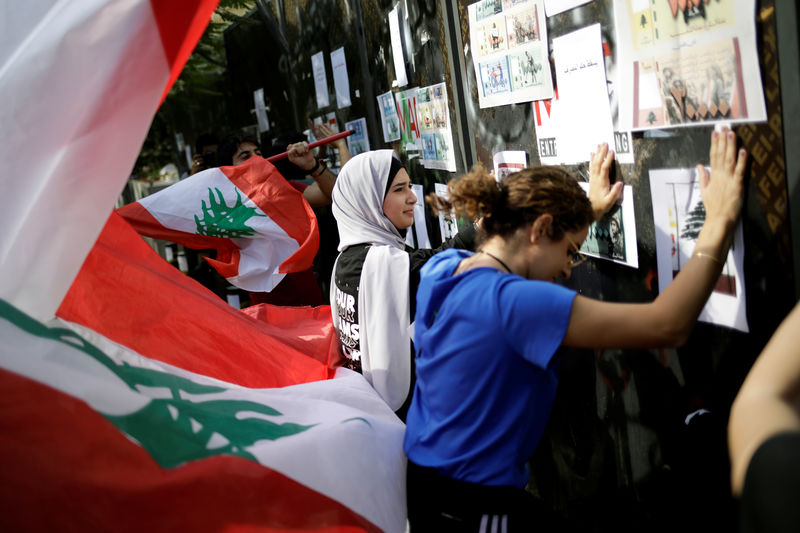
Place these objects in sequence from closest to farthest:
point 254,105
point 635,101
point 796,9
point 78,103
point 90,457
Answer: point 796,9
point 90,457
point 78,103
point 635,101
point 254,105

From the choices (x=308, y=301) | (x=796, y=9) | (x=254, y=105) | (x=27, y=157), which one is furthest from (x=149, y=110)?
(x=254, y=105)

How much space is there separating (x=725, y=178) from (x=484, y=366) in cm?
77

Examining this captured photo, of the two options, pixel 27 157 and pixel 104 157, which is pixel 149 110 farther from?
pixel 27 157

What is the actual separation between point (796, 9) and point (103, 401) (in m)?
1.79

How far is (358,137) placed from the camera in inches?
215

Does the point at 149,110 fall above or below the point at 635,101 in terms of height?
above

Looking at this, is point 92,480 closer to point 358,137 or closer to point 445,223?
point 445,223

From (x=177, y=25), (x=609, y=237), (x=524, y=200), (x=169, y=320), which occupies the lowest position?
(x=169, y=320)

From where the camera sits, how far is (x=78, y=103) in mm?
1972

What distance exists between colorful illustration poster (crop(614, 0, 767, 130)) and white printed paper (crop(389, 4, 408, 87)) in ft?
7.06

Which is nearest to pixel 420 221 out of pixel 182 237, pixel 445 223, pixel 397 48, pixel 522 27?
pixel 445 223

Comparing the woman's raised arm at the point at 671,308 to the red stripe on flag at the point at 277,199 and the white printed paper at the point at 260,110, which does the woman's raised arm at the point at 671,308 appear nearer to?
the red stripe on flag at the point at 277,199

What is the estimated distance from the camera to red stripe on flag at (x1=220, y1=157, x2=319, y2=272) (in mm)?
4441

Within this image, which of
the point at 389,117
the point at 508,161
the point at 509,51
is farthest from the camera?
the point at 389,117
